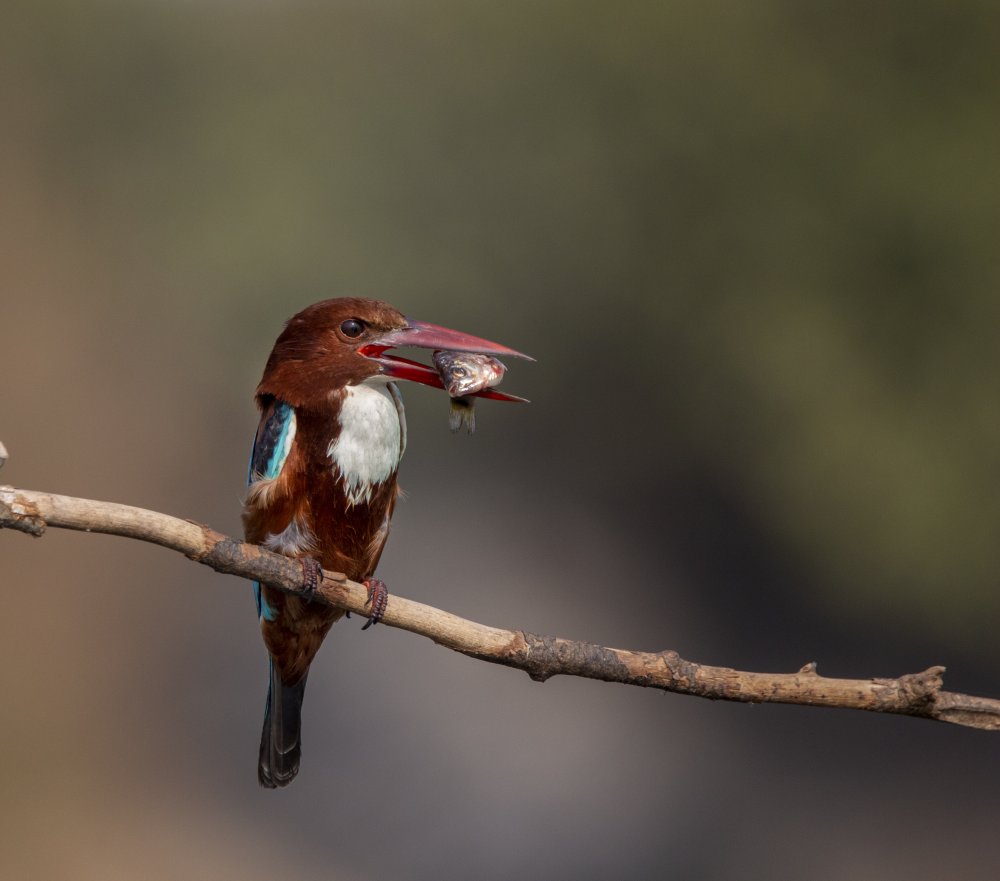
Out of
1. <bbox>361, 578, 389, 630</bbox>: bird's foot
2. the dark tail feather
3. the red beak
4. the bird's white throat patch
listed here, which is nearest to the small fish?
the red beak

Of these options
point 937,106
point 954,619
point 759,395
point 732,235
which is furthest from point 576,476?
point 937,106

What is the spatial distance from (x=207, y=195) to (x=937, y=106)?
11.3 ft

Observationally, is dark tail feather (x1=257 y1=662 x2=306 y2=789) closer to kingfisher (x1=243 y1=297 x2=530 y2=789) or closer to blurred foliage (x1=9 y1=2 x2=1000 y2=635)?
kingfisher (x1=243 y1=297 x2=530 y2=789)

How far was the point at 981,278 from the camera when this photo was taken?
4.78 m

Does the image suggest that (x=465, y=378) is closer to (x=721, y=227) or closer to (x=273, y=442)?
(x=273, y=442)

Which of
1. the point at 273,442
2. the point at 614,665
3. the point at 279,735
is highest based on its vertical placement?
the point at 273,442

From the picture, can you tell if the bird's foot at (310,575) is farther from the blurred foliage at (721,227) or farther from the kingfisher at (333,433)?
the blurred foliage at (721,227)

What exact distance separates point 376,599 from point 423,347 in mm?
430

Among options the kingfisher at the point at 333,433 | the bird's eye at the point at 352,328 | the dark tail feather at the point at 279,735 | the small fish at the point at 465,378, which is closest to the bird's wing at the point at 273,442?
the kingfisher at the point at 333,433

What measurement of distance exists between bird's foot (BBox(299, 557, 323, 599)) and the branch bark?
66 millimetres

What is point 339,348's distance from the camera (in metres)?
1.96

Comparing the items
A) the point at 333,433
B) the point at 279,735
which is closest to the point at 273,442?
the point at 333,433

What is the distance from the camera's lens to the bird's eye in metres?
1.97

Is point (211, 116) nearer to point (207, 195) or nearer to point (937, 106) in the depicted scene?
point (207, 195)
